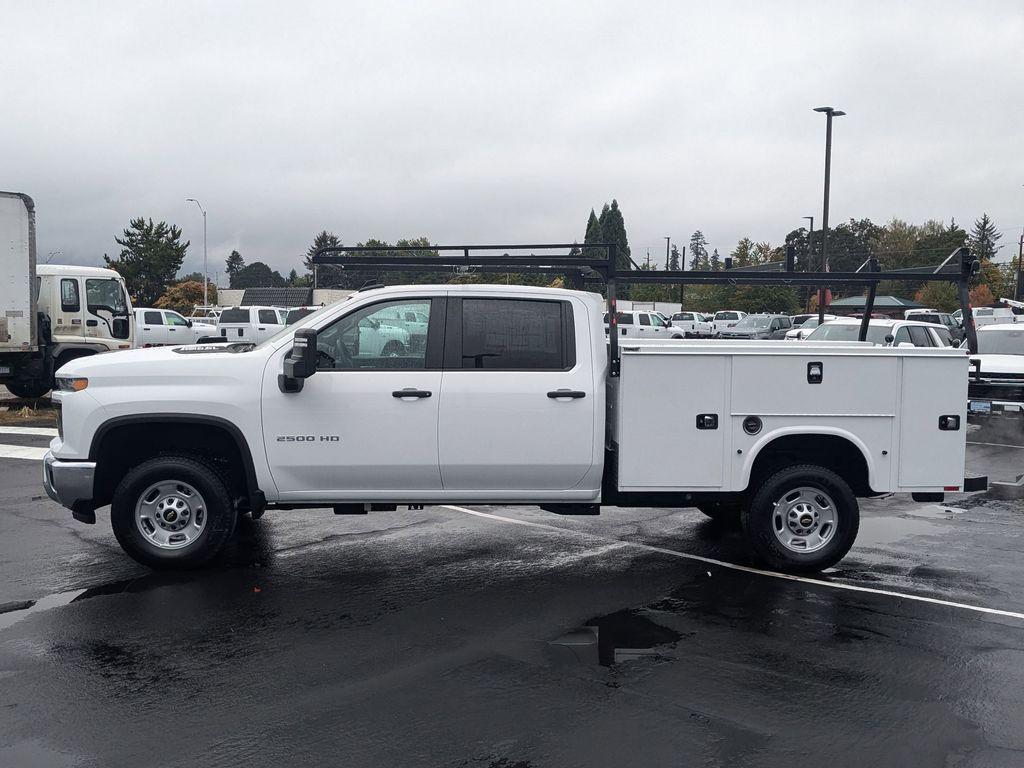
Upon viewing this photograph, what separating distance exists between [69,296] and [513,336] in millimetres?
14408

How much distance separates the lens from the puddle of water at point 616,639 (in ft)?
17.7

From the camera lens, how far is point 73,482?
6.72 metres

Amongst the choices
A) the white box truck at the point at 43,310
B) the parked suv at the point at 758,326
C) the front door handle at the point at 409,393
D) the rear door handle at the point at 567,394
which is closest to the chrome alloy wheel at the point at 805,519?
the rear door handle at the point at 567,394

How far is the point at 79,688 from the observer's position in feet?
15.8

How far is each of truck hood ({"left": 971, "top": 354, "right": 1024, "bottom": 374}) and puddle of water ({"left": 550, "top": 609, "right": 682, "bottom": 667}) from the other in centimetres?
1165

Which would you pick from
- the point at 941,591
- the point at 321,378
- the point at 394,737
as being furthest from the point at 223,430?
the point at 941,591

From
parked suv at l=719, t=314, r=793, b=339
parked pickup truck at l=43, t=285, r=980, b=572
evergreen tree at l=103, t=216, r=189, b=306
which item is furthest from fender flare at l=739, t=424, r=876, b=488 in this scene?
evergreen tree at l=103, t=216, r=189, b=306

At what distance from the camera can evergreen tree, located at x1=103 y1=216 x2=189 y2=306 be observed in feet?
236

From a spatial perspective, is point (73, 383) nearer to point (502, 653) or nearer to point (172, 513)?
point (172, 513)

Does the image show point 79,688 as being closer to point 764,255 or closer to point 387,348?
point 387,348

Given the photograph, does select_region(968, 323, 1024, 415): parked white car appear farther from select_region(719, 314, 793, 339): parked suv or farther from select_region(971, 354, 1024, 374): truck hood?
select_region(719, 314, 793, 339): parked suv

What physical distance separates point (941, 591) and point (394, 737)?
4.36 meters

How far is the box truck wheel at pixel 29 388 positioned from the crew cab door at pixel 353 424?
12.6m

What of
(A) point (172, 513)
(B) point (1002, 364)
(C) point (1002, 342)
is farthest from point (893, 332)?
(A) point (172, 513)
